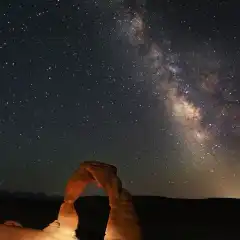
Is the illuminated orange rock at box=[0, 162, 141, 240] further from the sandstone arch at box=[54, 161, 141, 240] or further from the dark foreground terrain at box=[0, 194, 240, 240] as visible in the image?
the dark foreground terrain at box=[0, 194, 240, 240]

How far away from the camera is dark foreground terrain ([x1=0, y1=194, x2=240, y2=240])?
5150cm

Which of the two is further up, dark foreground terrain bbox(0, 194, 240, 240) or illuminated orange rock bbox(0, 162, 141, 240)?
dark foreground terrain bbox(0, 194, 240, 240)

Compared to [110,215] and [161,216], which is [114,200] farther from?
[161,216]

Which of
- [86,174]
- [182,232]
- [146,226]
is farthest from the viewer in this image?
[146,226]

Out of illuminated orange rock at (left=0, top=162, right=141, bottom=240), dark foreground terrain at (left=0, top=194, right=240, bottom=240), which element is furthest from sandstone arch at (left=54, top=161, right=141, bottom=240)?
dark foreground terrain at (left=0, top=194, right=240, bottom=240)

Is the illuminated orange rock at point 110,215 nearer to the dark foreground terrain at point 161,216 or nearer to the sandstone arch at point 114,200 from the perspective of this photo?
the sandstone arch at point 114,200

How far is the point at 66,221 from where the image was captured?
46.6 feet

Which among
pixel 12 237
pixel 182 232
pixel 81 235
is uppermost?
pixel 182 232

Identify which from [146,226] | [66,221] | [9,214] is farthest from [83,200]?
[66,221]

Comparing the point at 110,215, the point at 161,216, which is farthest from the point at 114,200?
the point at 161,216

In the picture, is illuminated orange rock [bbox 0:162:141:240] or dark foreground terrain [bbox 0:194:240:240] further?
dark foreground terrain [bbox 0:194:240:240]

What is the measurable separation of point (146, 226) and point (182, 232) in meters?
8.36

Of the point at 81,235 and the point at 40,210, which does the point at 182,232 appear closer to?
the point at 81,235

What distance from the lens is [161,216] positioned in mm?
65062
